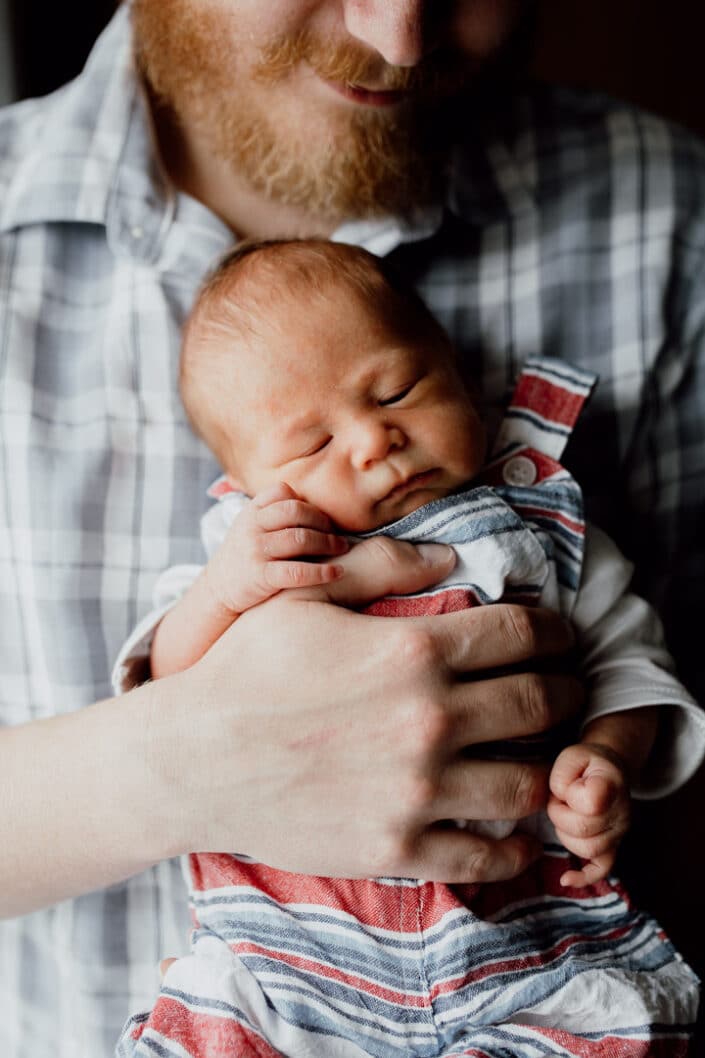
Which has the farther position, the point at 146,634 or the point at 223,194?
the point at 223,194

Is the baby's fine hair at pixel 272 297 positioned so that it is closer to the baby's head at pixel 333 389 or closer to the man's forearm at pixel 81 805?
the baby's head at pixel 333 389

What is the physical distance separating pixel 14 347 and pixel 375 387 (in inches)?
18.3

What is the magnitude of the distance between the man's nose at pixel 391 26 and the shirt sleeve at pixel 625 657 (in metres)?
0.56

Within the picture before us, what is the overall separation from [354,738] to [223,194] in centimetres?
78

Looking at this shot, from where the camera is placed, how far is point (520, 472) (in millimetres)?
1095

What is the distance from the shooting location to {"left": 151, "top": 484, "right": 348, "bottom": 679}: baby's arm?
914mm

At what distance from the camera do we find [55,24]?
1620 mm

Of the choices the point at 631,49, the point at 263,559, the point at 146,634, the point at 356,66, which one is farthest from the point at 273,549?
the point at 631,49

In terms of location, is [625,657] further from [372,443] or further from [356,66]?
[356,66]

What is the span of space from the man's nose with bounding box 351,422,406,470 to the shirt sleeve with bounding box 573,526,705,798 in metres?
0.28

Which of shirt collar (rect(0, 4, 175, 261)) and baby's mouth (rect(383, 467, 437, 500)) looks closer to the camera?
baby's mouth (rect(383, 467, 437, 500))

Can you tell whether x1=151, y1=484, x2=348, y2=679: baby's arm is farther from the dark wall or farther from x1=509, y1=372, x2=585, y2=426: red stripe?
the dark wall

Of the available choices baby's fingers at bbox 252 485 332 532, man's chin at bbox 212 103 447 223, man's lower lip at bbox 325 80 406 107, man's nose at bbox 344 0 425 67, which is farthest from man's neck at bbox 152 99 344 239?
baby's fingers at bbox 252 485 332 532

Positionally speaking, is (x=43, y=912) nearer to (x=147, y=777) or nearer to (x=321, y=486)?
(x=147, y=777)
